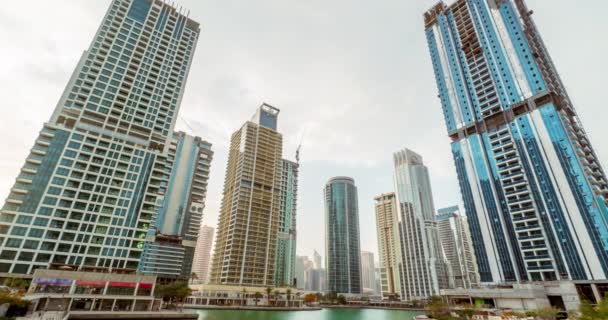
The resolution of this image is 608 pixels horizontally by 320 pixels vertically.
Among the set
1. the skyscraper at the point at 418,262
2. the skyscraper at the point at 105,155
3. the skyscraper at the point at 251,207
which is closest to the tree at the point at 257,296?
the skyscraper at the point at 251,207

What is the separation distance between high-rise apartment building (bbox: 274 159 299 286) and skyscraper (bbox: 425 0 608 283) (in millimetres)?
86926

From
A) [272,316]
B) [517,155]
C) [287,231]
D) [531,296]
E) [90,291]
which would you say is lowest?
[272,316]

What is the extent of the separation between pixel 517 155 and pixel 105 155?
407 feet

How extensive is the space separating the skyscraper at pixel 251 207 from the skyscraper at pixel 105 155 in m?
49.2

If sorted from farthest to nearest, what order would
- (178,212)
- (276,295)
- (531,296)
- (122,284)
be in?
(178,212) < (276,295) < (531,296) < (122,284)

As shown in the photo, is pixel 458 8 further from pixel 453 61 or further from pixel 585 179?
pixel 585 179

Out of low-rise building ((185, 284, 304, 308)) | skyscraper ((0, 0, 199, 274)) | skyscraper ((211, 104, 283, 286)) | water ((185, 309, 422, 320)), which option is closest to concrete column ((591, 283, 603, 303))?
water ((185, 309, 422, 320))

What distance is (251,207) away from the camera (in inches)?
5404

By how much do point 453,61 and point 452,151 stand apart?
38.2 meters

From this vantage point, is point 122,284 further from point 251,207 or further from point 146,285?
point 251,207

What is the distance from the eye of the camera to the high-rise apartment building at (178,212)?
132250 mm

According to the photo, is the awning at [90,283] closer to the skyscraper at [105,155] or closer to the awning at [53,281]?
the awning at [53,281]

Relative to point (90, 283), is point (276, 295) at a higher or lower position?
lower

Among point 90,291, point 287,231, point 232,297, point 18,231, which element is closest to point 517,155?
point 287,231
